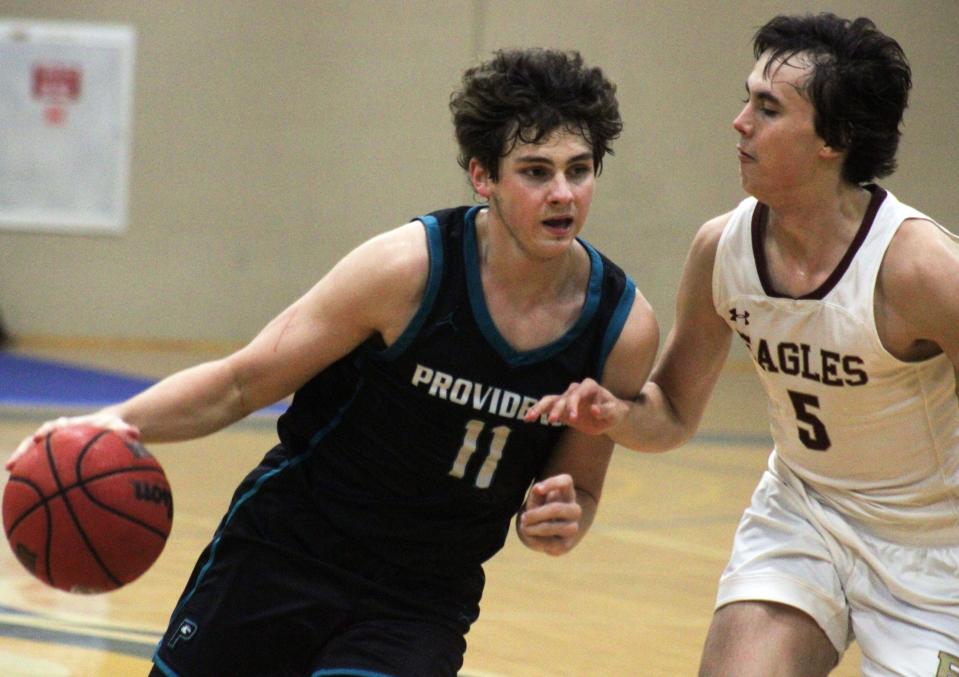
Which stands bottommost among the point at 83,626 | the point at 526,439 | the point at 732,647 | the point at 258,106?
the point at 83,626

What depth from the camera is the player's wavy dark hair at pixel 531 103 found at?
3.48 metres

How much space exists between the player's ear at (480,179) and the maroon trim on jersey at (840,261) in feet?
2.44

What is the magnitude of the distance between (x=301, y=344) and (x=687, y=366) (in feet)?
3.76

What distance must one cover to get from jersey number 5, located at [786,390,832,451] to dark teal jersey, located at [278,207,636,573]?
1.68 ft

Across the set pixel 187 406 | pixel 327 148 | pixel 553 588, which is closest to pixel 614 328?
pixel 187 406

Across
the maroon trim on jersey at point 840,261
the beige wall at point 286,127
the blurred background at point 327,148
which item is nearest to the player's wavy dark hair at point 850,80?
the maroon trim on jersey at point 840,261

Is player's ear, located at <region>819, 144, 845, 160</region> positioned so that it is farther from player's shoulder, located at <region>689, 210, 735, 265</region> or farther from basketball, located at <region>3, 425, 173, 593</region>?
basketball, located at <region>3, 425, 173, 593</region>

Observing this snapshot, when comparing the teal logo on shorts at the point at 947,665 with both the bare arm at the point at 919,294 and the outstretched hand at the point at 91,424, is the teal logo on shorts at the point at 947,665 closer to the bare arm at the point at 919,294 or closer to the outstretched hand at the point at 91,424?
the bare arm at the point at 919,294

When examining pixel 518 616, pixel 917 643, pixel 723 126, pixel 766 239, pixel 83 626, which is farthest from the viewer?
pixel 723 126

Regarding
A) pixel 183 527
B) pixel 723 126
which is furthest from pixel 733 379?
pixel 183 527

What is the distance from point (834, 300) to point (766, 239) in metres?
0.31

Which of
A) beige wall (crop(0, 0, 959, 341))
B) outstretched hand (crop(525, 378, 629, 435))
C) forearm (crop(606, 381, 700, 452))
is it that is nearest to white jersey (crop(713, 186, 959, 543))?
forearm (crop(606, 381, 700, 452))

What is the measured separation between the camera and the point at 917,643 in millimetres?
3516

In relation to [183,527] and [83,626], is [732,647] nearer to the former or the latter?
[83,626]
